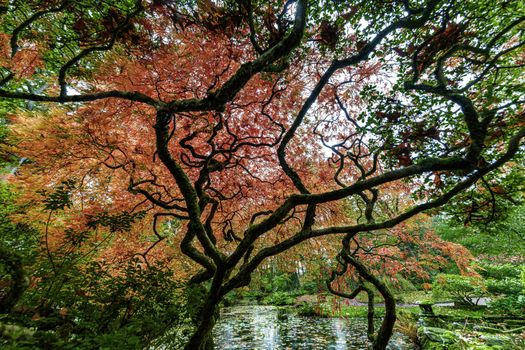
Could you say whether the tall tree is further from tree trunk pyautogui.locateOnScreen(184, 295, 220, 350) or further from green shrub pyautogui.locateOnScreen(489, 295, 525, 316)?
green shrub pyautogui.locateOnScreen(489, 295, 525, 316)

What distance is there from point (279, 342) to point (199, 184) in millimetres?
6905

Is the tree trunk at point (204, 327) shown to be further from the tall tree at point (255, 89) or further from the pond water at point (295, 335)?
the pond water at point (295, 335)

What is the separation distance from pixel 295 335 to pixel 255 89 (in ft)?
29.0

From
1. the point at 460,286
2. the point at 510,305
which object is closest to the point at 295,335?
the point at 460,286

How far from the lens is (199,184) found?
4031 millimetres

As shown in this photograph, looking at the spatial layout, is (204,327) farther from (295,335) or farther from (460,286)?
(460,286)

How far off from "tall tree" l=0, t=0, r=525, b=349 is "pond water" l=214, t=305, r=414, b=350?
4.12 metres

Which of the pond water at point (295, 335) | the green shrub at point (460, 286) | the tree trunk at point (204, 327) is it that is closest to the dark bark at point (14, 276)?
the tree trunk at point (204, 327)

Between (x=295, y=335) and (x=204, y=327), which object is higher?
(x=204, y=327)

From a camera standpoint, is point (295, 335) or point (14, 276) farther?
point (295, 335)

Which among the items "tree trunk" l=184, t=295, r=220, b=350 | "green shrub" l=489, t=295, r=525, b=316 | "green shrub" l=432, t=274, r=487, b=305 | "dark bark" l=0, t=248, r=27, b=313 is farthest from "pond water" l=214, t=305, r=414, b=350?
"dark bark" l=0, t=248, r=27, b=313

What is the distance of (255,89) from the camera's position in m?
5.12

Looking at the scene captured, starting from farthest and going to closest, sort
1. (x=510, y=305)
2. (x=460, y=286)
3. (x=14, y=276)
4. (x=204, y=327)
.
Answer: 1. (x=460, y=286)
2. (x=510, y=305)
3. (x=204, y=327)
4. (x=14, y=276)

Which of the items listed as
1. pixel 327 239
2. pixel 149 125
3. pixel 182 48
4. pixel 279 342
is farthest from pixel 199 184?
pixel 279 342
